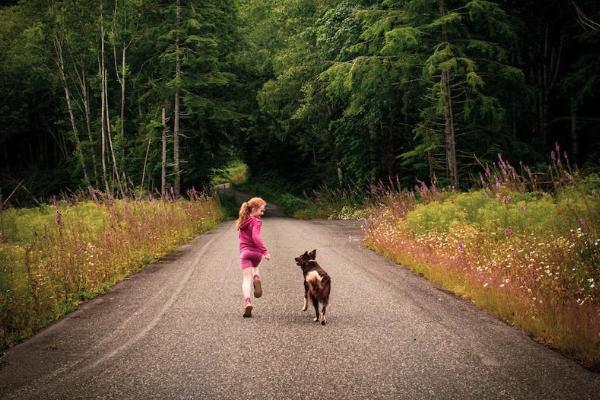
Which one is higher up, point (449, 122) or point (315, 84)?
point (315, 84)

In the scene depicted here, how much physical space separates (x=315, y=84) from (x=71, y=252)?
23288mm

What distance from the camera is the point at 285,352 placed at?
580 centimetres

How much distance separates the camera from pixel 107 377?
16.6ft

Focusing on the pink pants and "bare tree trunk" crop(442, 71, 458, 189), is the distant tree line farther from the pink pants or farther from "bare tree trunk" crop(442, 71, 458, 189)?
the pink pants

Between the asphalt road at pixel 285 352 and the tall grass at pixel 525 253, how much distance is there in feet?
1.09

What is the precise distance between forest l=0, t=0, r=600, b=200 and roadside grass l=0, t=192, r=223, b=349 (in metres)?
2.10

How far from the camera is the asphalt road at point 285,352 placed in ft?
15.4

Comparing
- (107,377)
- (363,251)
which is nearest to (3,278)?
(107,377)

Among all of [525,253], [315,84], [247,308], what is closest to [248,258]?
[247,308]

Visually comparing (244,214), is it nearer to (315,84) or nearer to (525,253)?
(525,253)

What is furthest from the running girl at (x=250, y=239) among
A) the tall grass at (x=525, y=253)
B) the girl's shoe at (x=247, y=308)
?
the tall grass at (x=525, y=253)

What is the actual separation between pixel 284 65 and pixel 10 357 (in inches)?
1248

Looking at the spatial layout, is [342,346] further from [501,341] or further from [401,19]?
[401,19]

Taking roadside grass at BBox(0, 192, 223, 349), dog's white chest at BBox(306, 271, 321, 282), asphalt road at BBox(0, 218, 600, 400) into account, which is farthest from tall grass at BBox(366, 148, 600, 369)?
roadside grass at BBox(0, 192, 223, 349)
